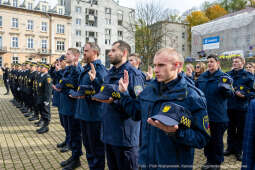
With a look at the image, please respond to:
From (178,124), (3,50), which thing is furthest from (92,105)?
(3,50)

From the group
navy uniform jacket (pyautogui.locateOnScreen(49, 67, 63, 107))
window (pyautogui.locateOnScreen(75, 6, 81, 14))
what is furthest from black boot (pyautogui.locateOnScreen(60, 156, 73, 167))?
window (pyautogui.locateOnScreen(75, 6, 81, 14))

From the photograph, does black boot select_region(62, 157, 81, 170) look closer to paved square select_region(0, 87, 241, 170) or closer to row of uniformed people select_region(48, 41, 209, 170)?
row of uniformed people select_region(48, 41, 209, 170)

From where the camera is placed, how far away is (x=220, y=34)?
105 ft

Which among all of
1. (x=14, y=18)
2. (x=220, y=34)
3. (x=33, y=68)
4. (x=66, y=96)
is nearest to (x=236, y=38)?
(x=220, y=34)

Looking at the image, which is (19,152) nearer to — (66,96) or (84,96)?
(66,96)

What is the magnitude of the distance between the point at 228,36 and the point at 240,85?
29.0m

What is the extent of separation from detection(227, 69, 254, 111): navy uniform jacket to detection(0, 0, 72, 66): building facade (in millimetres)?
39860

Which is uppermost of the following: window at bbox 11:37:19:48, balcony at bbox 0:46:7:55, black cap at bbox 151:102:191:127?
window at bbox 11:37:19:48

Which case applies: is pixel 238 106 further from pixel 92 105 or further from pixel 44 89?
pixel 44 89

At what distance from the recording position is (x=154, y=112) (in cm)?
202

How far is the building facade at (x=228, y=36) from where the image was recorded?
1080 inches

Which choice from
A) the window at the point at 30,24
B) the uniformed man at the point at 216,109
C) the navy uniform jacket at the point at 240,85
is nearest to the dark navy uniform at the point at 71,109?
the uniformed man at the point at 216,109

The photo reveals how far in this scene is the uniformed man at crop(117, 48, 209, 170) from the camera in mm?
1857

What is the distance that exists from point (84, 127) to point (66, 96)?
1.24 metres
